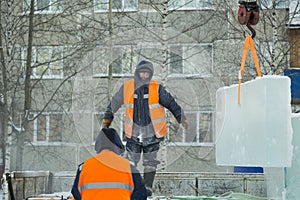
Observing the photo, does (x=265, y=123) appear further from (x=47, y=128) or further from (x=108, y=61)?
(x=47, y=128)

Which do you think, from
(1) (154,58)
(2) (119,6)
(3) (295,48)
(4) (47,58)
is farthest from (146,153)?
(4) (47,58)

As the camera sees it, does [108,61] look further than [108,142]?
Yes

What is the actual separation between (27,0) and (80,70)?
2.38 meters

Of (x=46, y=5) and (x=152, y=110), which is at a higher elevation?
(x=46, y=5)

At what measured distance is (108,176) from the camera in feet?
13.5

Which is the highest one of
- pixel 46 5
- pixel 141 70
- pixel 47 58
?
pixel 46 5

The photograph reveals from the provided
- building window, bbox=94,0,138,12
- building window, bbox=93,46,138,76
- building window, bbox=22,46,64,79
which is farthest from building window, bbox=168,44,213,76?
building window, bbox=22,46,64,79

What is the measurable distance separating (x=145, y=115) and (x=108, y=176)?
1760 millimetres

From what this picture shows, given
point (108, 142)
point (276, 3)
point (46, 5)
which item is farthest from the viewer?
point (46, 5)

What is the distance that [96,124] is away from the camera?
7652 mm

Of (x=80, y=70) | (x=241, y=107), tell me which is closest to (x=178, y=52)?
(x=80, y=70)

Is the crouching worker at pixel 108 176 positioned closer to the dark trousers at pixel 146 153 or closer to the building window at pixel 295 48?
the dark trousers at pixel 146 153

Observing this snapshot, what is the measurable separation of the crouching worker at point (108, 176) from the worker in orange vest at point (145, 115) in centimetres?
152

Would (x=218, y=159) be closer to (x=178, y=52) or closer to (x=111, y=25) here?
(x=178, y=52)
